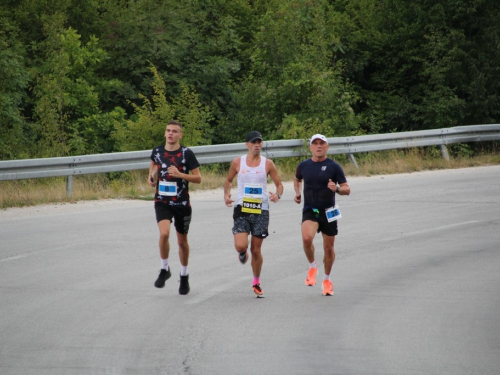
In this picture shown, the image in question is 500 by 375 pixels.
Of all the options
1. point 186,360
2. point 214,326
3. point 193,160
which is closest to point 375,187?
point 193,160

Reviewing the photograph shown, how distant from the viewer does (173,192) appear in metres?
9.46

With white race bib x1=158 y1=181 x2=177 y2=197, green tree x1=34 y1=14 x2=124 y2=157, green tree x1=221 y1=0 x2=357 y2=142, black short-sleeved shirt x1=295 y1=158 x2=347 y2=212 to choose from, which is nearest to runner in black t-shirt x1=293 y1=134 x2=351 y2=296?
black short-sleeved shirt x1=295 y1=158 x2=347 y2=212

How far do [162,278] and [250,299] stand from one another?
38.7 inches

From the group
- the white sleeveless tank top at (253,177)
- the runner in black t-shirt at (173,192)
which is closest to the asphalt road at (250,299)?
the runner in black t-shirt at (173,192)

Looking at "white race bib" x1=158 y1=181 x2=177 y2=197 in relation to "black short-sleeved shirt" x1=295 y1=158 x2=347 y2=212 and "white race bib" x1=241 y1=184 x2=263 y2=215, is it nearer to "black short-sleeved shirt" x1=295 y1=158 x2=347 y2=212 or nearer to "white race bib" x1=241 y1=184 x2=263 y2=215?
"white race bib" x1=241 y1=184 x2=263 y2=215

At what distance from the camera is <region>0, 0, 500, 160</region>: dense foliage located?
28.4 m

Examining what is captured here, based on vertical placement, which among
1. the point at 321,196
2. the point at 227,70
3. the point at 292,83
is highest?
the point at 227,70

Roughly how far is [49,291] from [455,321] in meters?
4.11

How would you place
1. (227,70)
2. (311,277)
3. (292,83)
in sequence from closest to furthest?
(311,277) → (292,83) → (227,70)

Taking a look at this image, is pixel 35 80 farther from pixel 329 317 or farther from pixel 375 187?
pixel 329 317

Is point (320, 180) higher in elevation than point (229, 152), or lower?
higher

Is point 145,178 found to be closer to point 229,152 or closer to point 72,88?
point 229,152

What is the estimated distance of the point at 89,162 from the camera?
55.7ft

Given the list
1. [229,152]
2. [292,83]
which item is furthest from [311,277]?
[292,83]
